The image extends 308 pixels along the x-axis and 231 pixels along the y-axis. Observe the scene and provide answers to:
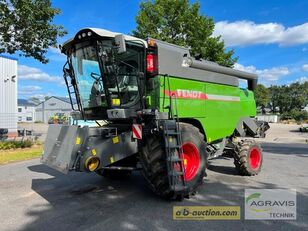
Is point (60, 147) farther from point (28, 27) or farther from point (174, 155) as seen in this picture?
point (28, 27)

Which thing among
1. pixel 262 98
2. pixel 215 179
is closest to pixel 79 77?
pixel 215 179

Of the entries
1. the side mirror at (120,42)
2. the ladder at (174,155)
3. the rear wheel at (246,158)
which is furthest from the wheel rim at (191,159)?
the side mirror at (120,42)

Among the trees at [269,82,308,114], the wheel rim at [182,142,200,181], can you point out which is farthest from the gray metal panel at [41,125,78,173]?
the trees at [269,82,308,114]

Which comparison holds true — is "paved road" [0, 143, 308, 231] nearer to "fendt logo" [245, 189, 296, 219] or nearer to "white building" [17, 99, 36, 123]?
"fendt logo" [245, 189, 296, 219]

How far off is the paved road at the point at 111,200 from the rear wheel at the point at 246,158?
225 millimetres

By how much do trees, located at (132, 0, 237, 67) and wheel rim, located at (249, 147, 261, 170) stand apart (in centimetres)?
1186

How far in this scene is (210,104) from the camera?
663cm

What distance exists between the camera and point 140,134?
5.41 m

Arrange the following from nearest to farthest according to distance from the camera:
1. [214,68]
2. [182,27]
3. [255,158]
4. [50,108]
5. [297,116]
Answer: [214,68], [255,158], [182,27], [297,116], [50,108]

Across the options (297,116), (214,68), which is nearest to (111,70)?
(214,68)

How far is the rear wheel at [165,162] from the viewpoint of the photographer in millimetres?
5105

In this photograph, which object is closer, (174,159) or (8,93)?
(174,159)

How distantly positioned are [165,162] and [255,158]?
3762 mm

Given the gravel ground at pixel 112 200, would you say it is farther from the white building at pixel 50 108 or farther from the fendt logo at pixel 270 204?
the white building at pixel 50 108
